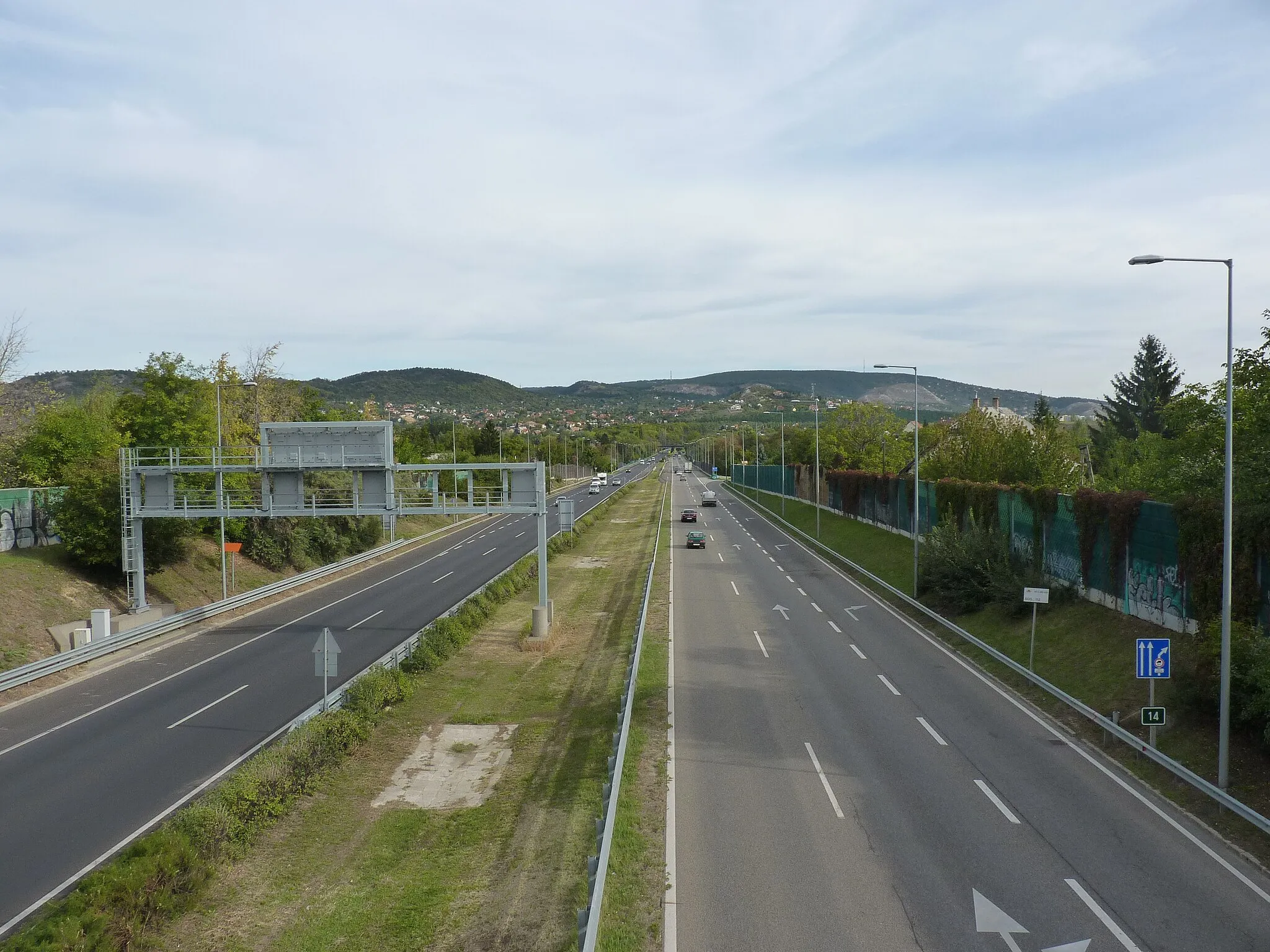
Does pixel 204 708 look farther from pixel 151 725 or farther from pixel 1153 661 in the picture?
pixel 1153 661

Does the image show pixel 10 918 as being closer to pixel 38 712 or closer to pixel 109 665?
pixel 38 712

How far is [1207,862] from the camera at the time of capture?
12828 millimetres

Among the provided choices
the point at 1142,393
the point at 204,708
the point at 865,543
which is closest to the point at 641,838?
the point at 204,708

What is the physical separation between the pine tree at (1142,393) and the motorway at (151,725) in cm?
6552

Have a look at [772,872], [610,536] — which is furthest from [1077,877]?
[610,536]

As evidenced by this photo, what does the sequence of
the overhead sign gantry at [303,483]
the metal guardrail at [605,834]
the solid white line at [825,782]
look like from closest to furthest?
1. the metal guardrail at [605,834]
2. the solid white line at [825,782]
3. the overhead sign gantry at [303,483]

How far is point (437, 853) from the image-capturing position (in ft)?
46.5

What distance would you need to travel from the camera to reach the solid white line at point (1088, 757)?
12.6 m

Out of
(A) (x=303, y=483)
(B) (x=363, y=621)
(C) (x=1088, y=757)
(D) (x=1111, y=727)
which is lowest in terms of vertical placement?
(B) (x=363, y=621)

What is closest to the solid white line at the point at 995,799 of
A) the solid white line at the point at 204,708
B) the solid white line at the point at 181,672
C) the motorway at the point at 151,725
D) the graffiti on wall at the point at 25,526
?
the motorway at the point at 151,725

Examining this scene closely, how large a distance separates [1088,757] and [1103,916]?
7.07 meters

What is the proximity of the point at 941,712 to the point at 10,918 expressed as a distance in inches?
698

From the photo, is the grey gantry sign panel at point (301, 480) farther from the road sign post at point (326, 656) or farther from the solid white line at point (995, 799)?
the solid white line at point (995, 799)

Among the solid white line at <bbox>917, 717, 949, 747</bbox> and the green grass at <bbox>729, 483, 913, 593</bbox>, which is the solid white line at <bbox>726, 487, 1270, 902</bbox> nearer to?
the solid white line at <bbox>917, 717, 949, 747</bbox>
